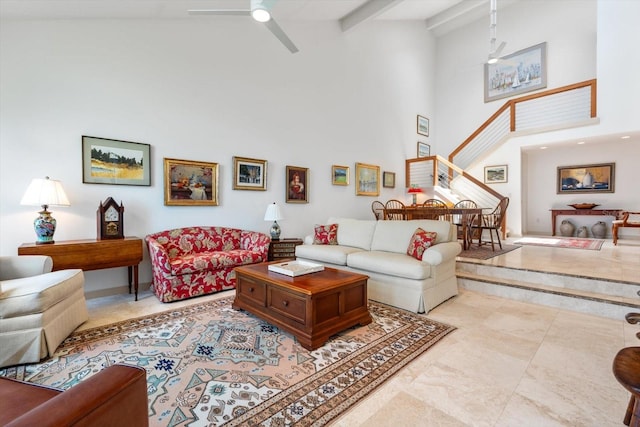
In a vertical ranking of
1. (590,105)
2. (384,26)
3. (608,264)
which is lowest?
(608,264)

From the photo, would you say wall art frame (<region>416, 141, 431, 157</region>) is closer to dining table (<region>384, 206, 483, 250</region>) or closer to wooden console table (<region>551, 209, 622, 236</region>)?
dining table (<region>384, 206, 483, 250</region>)

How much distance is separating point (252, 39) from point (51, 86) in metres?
2.83

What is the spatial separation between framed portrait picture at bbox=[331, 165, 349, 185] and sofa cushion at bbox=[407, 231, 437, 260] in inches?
116

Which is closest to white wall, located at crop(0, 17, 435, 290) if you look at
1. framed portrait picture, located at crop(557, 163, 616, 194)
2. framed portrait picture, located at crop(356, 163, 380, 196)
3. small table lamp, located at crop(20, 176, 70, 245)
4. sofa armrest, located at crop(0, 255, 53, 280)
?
framed portrait picture, located at crop(356, 163, 380, 196)

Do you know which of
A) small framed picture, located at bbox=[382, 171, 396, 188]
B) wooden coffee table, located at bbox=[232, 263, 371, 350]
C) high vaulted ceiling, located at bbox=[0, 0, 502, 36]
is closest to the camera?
wooden coffee table, located at bbox=[232, 263, 371, 350]

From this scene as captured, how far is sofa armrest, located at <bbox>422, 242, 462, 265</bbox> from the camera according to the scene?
3.05 meters

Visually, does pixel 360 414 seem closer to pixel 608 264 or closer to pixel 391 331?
pixel 391 331

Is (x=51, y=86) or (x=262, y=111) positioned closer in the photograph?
(x=51, y=86)

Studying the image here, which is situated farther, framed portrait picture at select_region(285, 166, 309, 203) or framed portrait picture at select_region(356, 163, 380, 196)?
framed portrait picture at select_region(356, 163, 380, 196)

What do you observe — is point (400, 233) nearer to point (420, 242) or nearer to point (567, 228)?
point (420, 242)

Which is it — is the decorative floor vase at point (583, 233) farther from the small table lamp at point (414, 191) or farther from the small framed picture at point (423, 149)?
the small framed picture at point (423, 149)

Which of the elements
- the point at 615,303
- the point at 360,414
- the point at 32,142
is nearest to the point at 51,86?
the point at 32,142

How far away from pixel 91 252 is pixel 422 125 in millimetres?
8376

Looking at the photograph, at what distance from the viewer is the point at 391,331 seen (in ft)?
8.49
